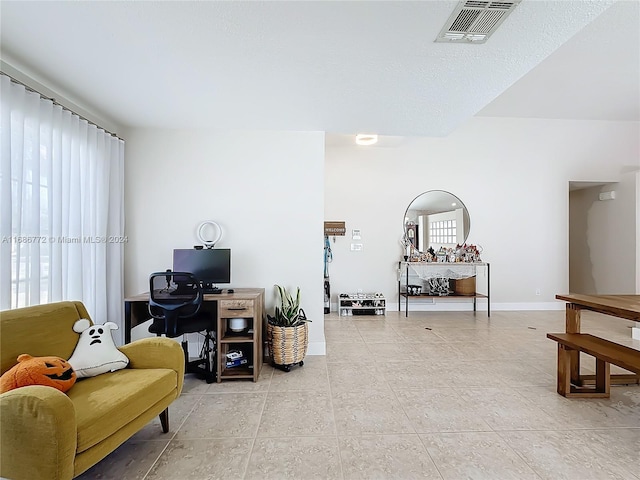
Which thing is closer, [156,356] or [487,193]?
[156,356]

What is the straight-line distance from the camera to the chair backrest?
2.57 meters

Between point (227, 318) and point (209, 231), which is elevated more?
point (209, 231)

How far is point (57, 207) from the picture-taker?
2.38m

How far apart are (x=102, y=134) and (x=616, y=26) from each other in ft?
16.0

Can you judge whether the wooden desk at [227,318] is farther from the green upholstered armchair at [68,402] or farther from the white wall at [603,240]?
the white wall at [603,240]

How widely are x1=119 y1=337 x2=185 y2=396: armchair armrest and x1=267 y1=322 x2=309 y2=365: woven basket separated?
1.08 m

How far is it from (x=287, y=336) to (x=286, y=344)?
8cm

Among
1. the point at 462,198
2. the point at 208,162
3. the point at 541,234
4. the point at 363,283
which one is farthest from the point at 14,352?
the point at 541,234

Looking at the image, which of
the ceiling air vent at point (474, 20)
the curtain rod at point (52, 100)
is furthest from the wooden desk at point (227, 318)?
the ceiling air vent at point (474, 20)

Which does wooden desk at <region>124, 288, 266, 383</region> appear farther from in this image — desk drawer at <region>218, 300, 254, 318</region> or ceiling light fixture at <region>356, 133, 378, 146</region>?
ceiling light fixture at <region>356, 133, 378, 146</region>

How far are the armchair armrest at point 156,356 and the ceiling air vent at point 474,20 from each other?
2492mm

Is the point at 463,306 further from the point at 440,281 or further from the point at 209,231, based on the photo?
the point at 209,231

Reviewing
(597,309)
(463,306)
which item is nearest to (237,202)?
(597,309)

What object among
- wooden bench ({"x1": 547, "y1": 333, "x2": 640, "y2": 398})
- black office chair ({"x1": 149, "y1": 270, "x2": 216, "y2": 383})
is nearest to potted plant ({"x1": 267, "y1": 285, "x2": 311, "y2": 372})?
black office chair ({"x1": 149, "y1": 270, "x2": 216, "y2": 383})
